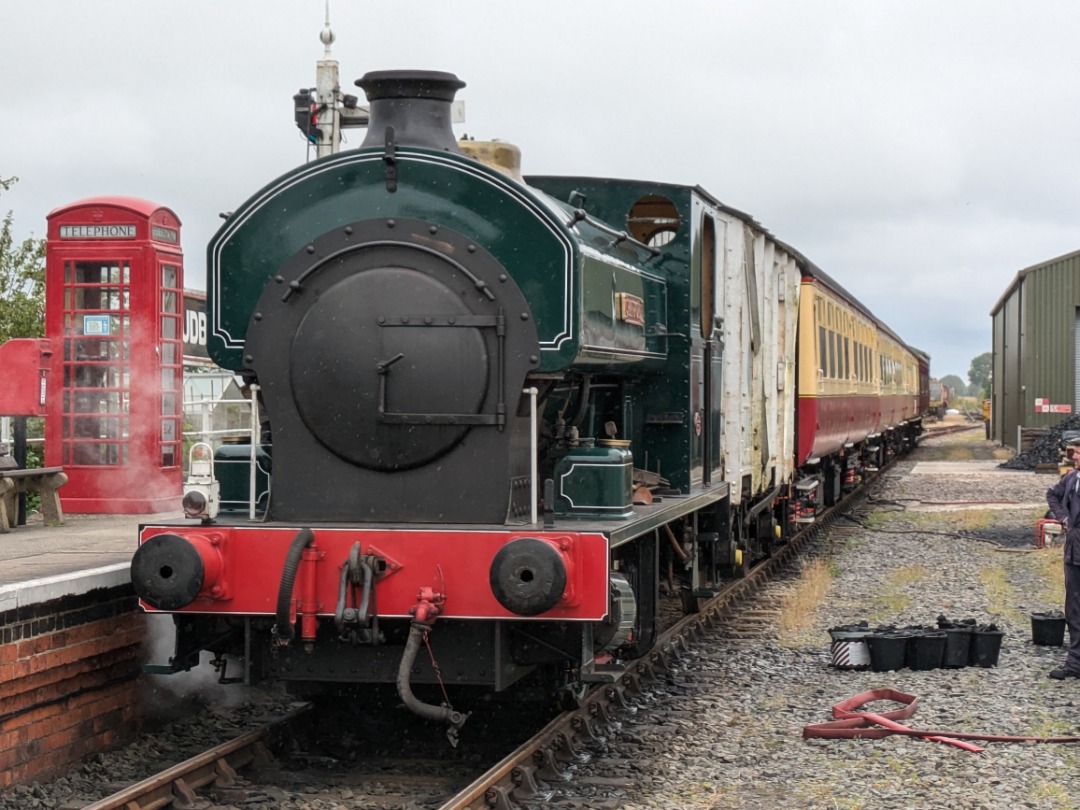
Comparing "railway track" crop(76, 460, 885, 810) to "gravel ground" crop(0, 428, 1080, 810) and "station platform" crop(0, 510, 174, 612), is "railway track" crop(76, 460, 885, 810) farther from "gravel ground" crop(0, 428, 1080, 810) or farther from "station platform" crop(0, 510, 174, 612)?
"station platform" crop(0, 510, 174, 612)

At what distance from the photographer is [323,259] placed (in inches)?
261

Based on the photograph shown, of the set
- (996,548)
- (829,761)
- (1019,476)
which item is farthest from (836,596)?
(1019,476)

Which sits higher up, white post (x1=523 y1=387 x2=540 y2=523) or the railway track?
white post (x1=523 y1=387 x2=540 y2=523)

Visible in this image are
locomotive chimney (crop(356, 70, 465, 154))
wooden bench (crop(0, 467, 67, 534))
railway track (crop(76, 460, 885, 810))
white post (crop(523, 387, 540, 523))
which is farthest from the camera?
wooden bench (crop(0, 467, 67, 534))

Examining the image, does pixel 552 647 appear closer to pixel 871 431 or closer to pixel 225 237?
pixel 225 237

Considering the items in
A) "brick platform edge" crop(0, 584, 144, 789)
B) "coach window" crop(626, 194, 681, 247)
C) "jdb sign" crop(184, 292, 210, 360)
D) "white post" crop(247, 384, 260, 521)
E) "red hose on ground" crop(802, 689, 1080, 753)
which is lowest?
"red hose on ground" crop(802, 689, 1080, 753)

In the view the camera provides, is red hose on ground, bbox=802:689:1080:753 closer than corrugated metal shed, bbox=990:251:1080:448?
Yes

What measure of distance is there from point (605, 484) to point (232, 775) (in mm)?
2155

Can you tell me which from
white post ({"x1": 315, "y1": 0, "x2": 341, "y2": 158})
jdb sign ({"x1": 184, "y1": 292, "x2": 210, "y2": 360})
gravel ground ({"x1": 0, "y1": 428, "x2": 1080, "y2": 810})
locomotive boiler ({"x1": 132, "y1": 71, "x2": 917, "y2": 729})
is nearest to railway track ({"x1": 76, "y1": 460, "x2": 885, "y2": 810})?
gravel ground ({"x1": 0, "y1": 428, "x2": 1080, "y2": 810})

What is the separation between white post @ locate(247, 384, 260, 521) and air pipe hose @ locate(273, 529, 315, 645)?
617 mm

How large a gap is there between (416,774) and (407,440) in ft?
5.29

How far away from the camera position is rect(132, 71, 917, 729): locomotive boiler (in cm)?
621

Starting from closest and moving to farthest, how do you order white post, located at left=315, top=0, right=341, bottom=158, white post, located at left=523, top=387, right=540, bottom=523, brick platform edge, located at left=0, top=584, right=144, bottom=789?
brick platform edge, located at left=0, top=584, right=144, bottom=789 < white post, located at left=523, top=387, right=540, bottom=523 < white post, located at left=315, top=0, right=341, bottom=158

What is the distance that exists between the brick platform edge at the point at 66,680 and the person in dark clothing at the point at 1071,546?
18.3 feet
